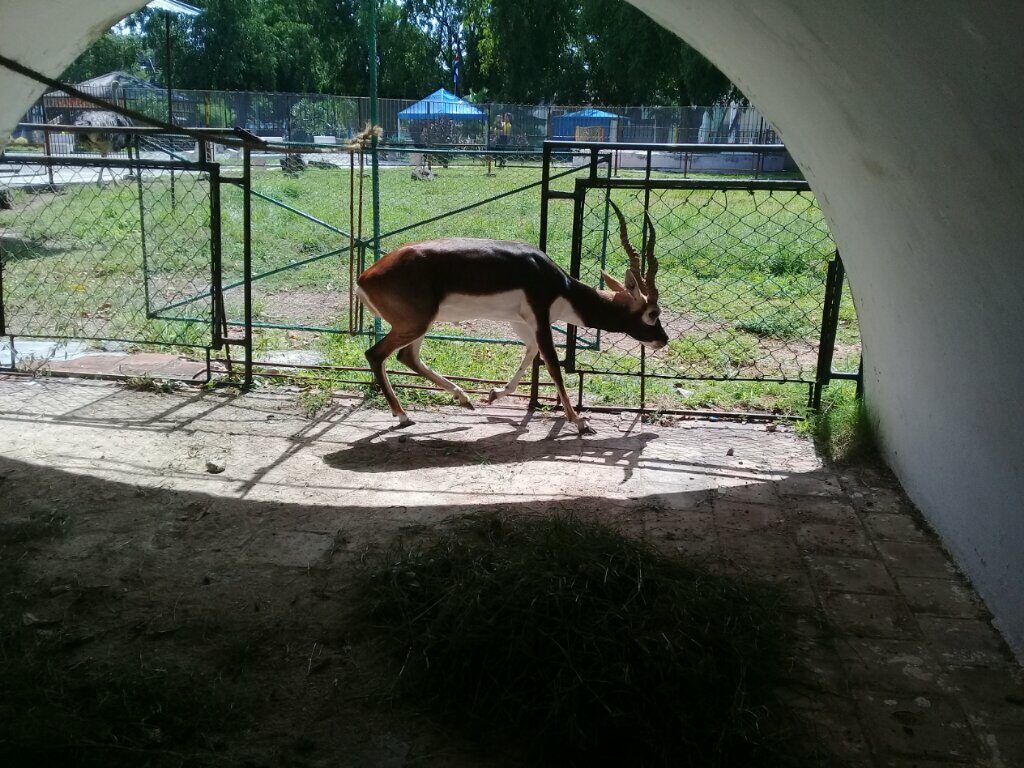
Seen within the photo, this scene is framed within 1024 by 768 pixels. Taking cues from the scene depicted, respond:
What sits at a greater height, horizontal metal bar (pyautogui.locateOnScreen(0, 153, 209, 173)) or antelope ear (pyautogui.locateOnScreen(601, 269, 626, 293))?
horizontal metal bar (pyautogui.locateOnScreen(0, 153, 209, 173))

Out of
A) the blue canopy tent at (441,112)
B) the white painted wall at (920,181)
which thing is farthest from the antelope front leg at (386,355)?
the blue canopy tent at (441,112)

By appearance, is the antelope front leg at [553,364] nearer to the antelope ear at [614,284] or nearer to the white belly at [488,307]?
the white belly at [488,307]

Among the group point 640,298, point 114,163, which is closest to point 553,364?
point 640,298

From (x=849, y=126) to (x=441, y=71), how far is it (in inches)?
2180

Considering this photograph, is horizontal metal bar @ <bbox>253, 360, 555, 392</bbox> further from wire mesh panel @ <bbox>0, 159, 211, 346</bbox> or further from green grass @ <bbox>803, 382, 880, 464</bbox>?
green grass @ <bbox>803, 382, 880, 464</bbox>

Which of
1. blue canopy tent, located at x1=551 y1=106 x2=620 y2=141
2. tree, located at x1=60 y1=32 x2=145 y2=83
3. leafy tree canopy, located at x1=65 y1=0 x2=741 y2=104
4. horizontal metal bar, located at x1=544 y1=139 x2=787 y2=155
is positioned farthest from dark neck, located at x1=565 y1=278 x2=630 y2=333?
tree, located at x1=60 y1=32 x2=145 y2=83

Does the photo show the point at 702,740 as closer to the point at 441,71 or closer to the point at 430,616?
the point at 430,616

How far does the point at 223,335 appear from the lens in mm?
6906

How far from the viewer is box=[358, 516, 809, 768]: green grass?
111 inches

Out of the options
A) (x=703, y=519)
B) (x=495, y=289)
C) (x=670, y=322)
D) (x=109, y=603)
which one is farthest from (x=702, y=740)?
(x=670, y=322)

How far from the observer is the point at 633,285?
636 cm

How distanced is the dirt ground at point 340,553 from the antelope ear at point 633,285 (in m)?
0.87

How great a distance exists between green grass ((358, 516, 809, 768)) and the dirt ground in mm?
136

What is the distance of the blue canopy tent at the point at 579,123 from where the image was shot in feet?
113
